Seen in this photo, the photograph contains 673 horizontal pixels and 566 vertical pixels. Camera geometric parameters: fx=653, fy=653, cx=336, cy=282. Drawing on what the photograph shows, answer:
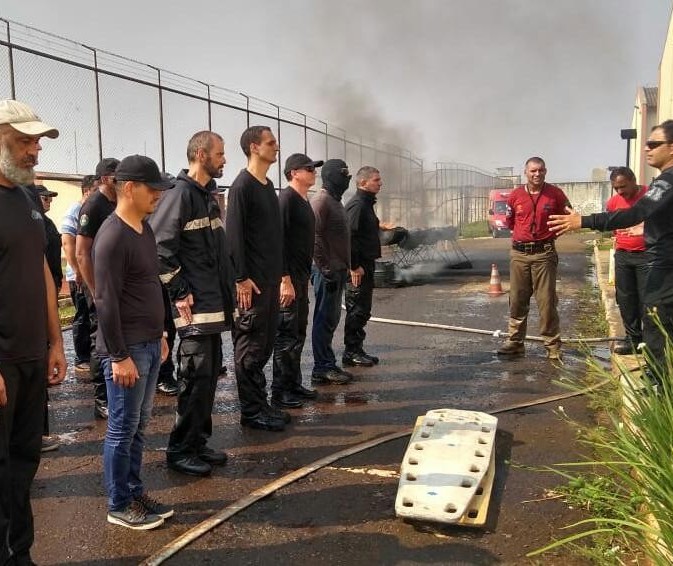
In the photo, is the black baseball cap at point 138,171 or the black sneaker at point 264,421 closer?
the black baseball cap at point 138,171

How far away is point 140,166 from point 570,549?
274 cm

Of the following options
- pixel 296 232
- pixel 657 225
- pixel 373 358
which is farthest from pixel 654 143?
pixel 373 358

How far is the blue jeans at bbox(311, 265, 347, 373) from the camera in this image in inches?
238

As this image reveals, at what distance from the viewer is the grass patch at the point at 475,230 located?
30594 mm

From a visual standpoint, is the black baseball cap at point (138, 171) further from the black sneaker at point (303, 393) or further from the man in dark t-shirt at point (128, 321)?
the black sneaker at point (303, 393)

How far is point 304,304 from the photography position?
18.4 feet

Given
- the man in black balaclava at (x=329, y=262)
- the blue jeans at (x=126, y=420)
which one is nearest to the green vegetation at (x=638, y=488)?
the blue jeans at (x=126, y=420)

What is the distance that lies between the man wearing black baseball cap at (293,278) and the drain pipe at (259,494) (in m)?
1.12

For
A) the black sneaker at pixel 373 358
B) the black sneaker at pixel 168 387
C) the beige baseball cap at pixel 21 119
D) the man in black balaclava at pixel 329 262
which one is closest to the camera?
the beige baseball cap at pixel 21 119

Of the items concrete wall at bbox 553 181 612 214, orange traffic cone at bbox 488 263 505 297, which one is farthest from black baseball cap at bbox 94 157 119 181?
concrete wall at bbox 553 181 612 214

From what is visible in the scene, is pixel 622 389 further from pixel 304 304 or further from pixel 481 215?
pixel 481 215

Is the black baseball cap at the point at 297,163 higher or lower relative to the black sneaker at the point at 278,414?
higher

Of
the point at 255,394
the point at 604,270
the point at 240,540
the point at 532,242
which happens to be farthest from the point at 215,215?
the point at 604,270

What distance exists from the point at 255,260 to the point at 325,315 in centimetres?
160
